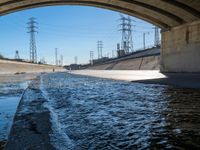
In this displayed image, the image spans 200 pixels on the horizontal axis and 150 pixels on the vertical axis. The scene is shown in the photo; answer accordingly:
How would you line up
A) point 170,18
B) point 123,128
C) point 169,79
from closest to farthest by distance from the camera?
1. point 123,128
2. point 169,79
3. point 170,18

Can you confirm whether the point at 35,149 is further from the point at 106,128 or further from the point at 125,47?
the point at 125,47

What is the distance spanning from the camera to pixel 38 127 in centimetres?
670

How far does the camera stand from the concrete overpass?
33.6m

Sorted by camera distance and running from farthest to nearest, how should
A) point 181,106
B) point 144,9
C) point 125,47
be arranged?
point 125,47, point 144,9, point 181,106

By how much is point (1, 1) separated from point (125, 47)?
9396 centimetres

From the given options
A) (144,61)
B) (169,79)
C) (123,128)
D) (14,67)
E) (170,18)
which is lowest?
(123,128)

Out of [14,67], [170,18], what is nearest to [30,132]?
[170,18]

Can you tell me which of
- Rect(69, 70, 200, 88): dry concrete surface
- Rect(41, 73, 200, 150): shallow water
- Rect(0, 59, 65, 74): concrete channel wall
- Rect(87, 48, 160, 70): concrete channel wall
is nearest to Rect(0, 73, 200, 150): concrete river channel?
Rect(41, 73, 200, 150): shallow water

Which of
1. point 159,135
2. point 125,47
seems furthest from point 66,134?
point 125,47

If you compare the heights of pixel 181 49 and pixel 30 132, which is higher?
pixel 181 49

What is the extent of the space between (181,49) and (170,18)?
3.80 metres

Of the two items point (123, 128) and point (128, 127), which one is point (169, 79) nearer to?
point (128, 127)

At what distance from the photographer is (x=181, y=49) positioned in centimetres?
3734

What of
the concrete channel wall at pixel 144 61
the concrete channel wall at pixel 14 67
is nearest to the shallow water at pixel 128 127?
the concrete channel wall at pixel 144 61
